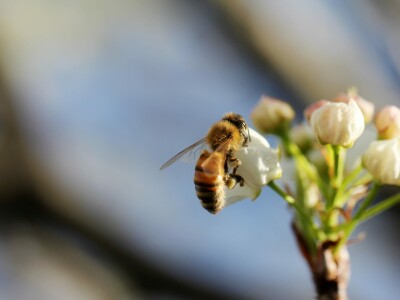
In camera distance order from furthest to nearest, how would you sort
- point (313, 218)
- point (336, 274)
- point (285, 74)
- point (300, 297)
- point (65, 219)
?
1. point (300, 297)
2. point (285, 74)
3. point (65, 219)
4. point (313, 218)
5. point (336, 274)

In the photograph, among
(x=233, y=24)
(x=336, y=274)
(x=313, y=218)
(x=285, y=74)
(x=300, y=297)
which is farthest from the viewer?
(x=300, y=297)

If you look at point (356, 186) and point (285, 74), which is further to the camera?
point (285, 74)

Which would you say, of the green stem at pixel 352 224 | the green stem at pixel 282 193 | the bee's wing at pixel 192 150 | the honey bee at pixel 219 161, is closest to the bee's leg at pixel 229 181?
the honey bee at pixel 219 161

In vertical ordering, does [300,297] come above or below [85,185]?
below

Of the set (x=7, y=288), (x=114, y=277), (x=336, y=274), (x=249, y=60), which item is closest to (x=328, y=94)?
(x=249, y=60)

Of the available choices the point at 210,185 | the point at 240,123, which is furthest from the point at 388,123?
the point at 210,185

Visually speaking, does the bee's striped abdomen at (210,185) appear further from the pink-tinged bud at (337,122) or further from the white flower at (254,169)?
the pink-tinged bud at (337,122)

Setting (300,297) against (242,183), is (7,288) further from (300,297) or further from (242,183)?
(242,183)
